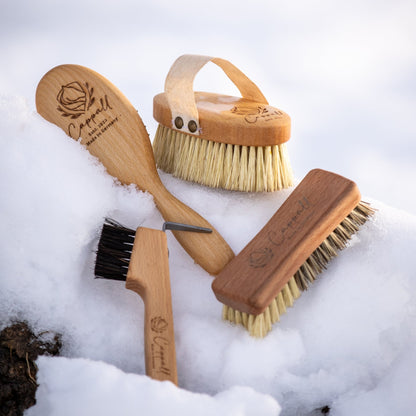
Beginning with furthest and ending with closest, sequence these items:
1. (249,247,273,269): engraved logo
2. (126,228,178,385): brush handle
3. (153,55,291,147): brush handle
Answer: (153,55,291,147): brush handle, (249,247,273,269): engraved logo, (126,228,178,385): brush handle

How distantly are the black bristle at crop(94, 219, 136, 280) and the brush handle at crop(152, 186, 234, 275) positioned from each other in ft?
0.28

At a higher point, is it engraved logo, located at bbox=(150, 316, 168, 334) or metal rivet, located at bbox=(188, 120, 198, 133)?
metal rivet, located at bbox=(188, 120, 198, 133)

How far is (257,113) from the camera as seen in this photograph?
0.97m

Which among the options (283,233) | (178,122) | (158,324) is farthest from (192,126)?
(158,324)

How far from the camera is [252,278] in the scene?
80 centimetres

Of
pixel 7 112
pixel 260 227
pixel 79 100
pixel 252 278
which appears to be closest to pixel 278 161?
pixel 260 227

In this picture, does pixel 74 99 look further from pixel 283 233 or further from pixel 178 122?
pixel 283 233

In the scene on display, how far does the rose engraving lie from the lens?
0.98 m

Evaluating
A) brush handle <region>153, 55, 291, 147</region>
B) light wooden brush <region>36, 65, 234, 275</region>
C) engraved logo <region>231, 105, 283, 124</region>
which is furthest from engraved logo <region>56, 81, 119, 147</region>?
engraved logo <region>231, 105, 283, 124</region>

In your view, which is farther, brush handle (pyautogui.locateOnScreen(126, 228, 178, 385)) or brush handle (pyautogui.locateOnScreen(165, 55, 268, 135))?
brush handle (pyautogui.locateOnScreen(165, 55, 268, 135))

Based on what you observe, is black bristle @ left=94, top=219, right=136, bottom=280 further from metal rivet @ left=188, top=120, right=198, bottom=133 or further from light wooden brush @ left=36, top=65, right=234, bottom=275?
metal rivet @ left=188, top=120, right=198, bottom=133

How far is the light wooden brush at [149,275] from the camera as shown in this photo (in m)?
0.72

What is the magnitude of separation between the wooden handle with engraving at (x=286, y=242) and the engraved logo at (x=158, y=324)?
0.09m

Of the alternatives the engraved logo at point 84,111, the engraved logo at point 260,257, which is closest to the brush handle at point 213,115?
the engraved logo at point 84,111
